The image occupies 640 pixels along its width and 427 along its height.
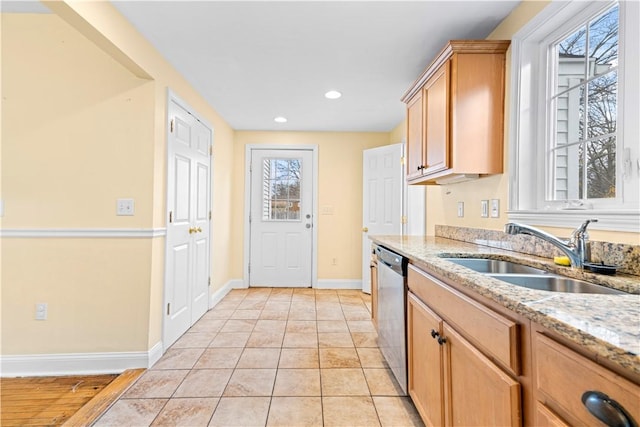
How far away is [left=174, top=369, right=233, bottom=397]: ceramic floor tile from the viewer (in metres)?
1.76

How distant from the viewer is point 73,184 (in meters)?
2.00

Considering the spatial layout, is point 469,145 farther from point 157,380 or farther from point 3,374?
point 3,374

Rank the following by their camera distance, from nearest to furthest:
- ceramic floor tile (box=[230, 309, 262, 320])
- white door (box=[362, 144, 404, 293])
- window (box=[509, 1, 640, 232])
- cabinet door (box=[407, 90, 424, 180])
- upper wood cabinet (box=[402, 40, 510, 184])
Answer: window (box=[509, 1, 640, 232])
upper wood cabinet (box=[402, 40, 510, 184])
cabinet door (box=[407, 90, 424, 180])
ceramic floor tile (box=[230, 309, 262, 320])
white door (box=[362, 144, 404, 293])

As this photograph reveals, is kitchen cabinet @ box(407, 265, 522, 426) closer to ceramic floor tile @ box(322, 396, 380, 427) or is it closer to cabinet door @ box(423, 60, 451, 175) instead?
ceramic floor tile @ box(322, 396, 380, 427)

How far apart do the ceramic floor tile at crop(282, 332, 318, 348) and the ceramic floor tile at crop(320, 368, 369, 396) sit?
419 millimetres

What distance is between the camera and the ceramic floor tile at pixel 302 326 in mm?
2699

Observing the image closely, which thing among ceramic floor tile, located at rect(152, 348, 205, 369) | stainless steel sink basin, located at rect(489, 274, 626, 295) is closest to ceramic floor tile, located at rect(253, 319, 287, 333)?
ceramic floor tile, located at rect(152, 348, 205, 369)

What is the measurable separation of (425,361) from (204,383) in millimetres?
1388

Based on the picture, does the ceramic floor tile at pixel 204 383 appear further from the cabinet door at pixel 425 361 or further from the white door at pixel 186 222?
the cabinet door at pixel 425 361

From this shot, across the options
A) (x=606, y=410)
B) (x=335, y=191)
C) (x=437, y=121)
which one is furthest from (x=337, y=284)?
(x=606, y=410)

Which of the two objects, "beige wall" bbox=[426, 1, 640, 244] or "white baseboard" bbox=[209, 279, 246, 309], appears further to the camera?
"white baseboard" bbox=[209, 279, 246, 309]

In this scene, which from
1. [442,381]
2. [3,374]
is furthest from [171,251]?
[442,381]

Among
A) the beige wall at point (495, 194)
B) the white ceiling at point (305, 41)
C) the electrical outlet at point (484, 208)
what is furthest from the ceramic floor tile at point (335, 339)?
the white ceiling at point (305, 41)

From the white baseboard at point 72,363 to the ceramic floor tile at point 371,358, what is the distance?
1.53 m
